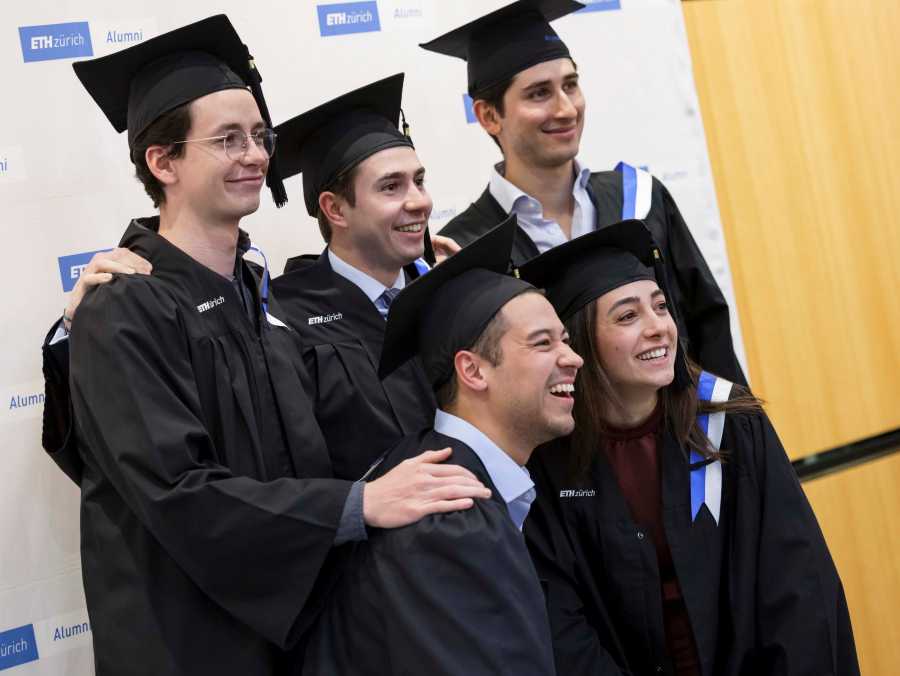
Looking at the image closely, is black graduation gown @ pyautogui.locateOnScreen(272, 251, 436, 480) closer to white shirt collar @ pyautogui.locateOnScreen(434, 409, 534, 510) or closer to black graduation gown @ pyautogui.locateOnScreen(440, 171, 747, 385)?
white shirt collar @ pyautogui.locateOnScreen(434, 409, 534, 510)

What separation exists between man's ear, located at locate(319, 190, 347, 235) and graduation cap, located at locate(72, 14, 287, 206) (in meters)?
0.43

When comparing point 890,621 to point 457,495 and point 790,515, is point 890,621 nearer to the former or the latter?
point 790,515

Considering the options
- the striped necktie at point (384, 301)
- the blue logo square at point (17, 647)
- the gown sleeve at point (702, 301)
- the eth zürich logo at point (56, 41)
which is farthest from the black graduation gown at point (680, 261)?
the blue logo square at point (17, 647)

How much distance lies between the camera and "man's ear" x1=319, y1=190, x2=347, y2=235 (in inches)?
124

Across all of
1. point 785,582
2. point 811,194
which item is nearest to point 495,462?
point 785,582

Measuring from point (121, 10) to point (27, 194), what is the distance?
2.15ft

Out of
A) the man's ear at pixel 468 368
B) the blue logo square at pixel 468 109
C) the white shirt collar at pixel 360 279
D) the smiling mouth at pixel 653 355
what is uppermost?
the blue logo square at pixel 468 109

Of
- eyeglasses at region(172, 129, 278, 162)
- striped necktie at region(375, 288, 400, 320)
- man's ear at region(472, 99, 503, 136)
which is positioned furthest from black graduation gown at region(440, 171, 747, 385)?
eyeglasses at region(172, 129, 278, 162)

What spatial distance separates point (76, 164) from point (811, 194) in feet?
9.63

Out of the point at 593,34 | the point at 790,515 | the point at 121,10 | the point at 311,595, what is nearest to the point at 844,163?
the point at 593,34

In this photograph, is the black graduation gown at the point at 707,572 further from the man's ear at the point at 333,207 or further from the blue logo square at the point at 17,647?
the blue logo square at the point at 17,647

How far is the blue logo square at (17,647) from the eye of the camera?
3.27 meters

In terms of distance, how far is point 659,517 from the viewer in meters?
3.03

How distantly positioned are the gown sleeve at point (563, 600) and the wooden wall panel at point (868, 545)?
2.01 m
